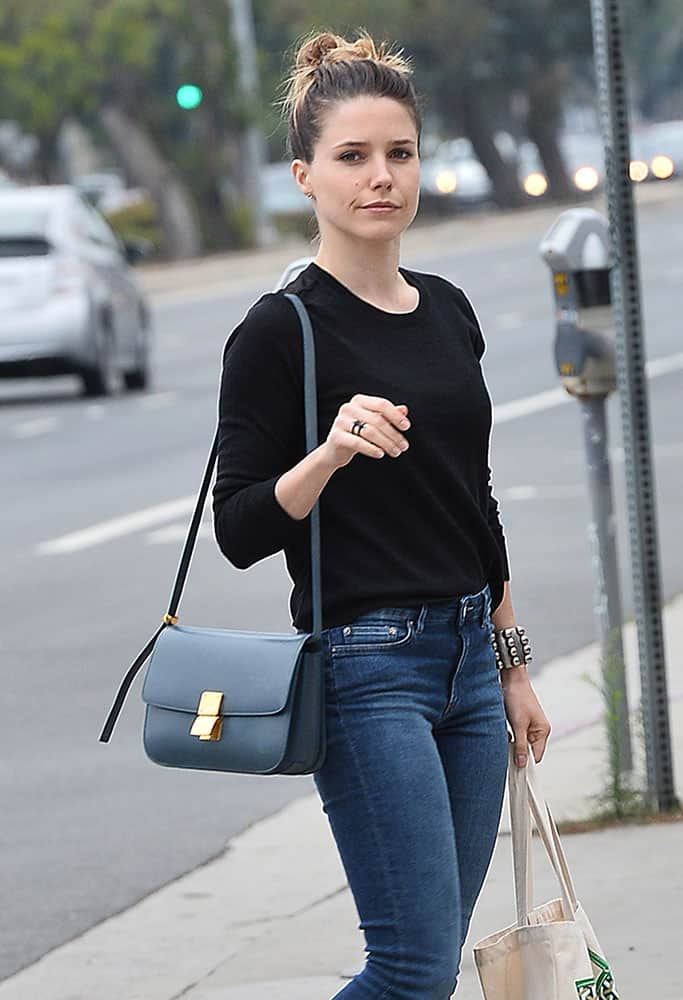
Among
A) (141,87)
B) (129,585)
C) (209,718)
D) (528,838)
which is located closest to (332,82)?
(209,718)

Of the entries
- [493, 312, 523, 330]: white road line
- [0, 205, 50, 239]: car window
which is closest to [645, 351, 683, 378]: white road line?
[493, 312, 523, 330]: white road line

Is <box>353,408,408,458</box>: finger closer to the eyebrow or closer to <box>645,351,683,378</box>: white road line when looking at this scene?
the eyebrow

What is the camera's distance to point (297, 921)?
19.7ft

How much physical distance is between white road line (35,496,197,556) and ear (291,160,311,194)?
9.35m

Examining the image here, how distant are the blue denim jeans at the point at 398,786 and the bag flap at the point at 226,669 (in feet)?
0.26

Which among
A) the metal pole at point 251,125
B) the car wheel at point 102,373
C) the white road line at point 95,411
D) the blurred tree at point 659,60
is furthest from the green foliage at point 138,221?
the white road line at point 95,411

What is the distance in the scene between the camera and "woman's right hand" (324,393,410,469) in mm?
3441

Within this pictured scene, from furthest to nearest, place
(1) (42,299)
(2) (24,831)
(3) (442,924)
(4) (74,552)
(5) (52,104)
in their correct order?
(5) (52,104) < (1) (42,299) < (4) (74,552) < (2) (24,831) < (3) (442,924)

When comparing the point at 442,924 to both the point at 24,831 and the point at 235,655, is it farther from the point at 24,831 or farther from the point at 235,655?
the point at 24,831

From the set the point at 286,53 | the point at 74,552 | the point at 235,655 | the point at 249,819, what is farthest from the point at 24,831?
the point at 74,552

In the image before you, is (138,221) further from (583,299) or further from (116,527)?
(583,299)

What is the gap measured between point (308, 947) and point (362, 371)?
235 centimetres

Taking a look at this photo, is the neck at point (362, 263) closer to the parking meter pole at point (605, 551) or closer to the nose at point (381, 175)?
the nose at point (381, 175)

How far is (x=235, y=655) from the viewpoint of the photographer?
375 cm
